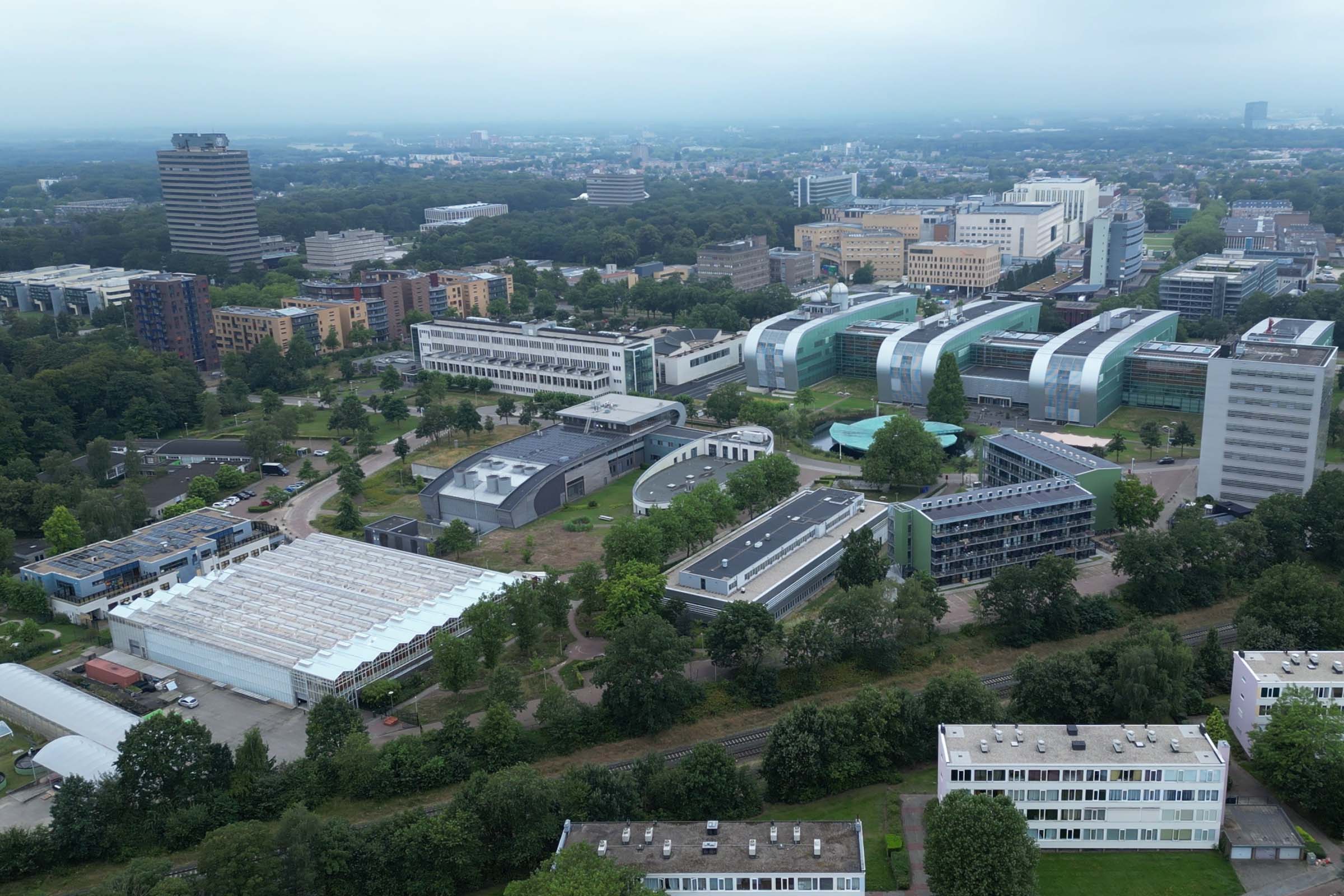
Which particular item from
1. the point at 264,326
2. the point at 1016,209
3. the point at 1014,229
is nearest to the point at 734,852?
the point at 264,326

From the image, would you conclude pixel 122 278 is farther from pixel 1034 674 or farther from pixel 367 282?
pixel 1034 674

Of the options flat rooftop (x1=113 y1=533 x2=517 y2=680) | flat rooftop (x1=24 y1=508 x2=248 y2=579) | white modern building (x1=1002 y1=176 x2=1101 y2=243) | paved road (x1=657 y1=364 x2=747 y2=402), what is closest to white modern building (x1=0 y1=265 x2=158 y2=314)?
paved road (x1=657 y1=364 x2=747 y2=402)

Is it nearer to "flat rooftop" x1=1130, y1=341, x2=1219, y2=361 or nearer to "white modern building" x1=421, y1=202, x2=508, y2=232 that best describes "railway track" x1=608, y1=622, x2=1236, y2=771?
"flat rooftop" x1=1130, y1=341, x2=1219, y2=361

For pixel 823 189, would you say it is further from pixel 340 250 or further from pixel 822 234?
pixel 340 250

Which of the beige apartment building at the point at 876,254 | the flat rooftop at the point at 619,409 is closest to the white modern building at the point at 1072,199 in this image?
the beige apartment building at the point at 876,254

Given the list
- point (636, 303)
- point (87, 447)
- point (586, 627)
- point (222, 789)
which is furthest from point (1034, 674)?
point (636, 303)

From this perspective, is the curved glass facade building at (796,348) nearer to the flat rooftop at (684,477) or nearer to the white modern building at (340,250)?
the flat rooftop at (684,477)
